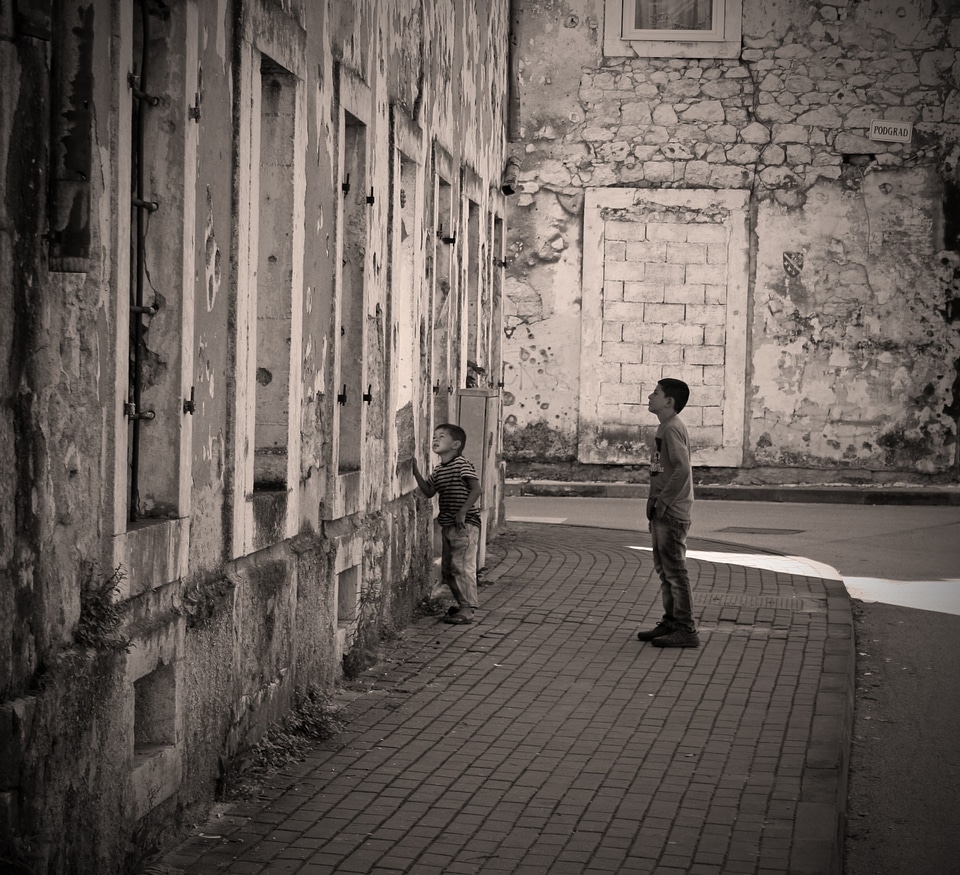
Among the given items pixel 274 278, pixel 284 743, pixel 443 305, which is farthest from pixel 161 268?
pixel 443 305

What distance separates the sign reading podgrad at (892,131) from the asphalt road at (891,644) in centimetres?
499

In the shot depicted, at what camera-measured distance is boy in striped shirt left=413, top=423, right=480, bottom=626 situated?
10328 mm

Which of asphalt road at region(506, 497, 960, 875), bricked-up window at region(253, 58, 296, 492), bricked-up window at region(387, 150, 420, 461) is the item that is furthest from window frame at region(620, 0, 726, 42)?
bricked-up window at region(253, 58, 296, 492)

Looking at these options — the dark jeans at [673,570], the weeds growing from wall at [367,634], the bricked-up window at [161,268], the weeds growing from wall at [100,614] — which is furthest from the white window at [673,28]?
the weeds growing from wall at [100,614]

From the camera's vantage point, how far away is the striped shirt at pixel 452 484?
10383 mm

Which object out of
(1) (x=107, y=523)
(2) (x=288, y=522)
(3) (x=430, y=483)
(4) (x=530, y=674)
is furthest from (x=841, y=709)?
(1) (x=107, y=523)

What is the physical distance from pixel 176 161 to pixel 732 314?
52.3ft

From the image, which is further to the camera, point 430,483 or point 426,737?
point 430,483

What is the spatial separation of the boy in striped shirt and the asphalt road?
268cm

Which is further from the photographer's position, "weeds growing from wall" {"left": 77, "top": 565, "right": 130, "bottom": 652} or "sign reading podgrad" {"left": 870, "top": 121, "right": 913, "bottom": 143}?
"sign reading podgrad" {"left": 870, "top": 121, "right": 913, "bottom": 143}

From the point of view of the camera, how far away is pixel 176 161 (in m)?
5.54

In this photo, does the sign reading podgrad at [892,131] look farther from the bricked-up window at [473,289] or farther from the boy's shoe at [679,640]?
the boy's shoe at [679,640]

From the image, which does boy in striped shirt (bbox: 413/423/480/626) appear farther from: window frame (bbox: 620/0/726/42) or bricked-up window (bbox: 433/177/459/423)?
window frame (bbox: 620/0/726/42)

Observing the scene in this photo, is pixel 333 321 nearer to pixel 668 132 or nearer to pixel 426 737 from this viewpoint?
pixel 426 737
